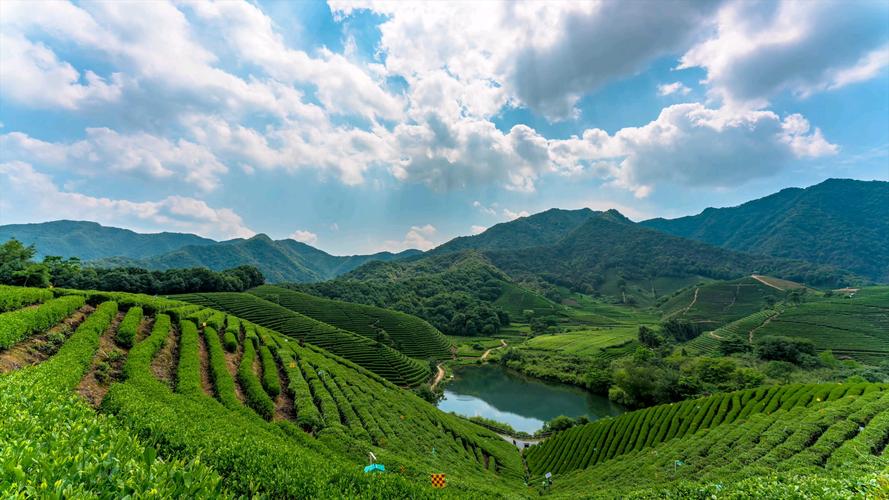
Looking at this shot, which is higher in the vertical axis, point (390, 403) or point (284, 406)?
point (284, 406)

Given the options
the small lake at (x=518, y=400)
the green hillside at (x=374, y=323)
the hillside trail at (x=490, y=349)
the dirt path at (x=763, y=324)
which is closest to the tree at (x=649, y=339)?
the dirt path at (x=763, y=324)

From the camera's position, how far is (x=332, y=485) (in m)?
7.10

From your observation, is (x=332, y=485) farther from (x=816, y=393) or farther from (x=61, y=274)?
(x=61, y=274)

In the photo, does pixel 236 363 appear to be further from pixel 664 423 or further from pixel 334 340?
pixel 334 340

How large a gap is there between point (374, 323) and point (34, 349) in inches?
2916

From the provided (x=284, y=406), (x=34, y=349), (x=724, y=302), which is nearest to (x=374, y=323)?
(x=284, y=406)

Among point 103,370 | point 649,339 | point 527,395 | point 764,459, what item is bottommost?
point 527,395

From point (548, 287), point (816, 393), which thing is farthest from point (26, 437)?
point (548, 287)

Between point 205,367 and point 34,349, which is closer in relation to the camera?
point 34,349

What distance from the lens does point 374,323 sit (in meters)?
87.7

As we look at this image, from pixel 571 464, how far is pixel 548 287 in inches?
6628

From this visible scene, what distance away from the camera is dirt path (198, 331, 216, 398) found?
18.5 meters

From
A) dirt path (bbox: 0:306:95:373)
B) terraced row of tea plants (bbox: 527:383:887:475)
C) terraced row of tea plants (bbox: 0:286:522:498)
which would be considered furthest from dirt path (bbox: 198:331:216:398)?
terraced row of tea plants (bbox: 527:383:887:475)

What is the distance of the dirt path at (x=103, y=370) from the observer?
13.2 m
